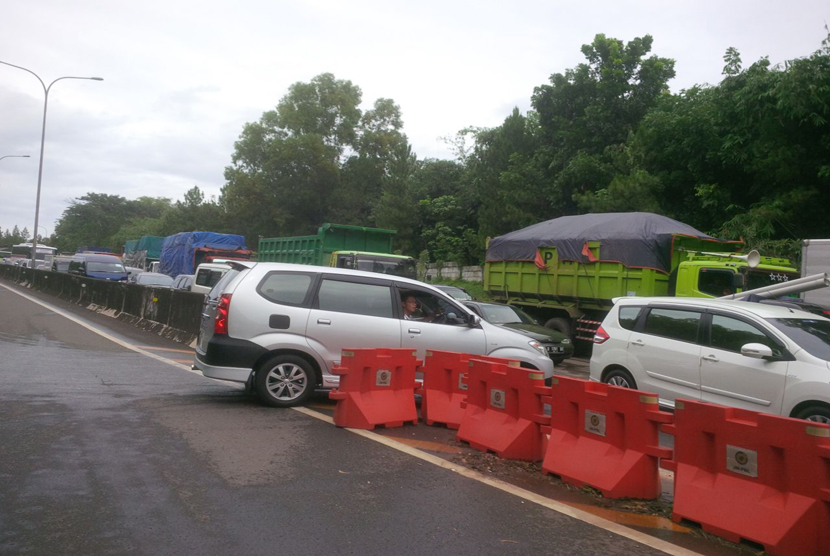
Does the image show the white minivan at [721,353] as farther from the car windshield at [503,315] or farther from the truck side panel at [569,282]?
the truck side panel at [569,282]

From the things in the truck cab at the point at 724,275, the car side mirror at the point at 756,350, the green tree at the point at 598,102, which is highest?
the green tree at the point at 598,102

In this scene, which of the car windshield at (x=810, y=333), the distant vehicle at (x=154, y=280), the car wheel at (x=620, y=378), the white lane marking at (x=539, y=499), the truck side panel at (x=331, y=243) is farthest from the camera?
the distant vehicle at (x=154, y=280)

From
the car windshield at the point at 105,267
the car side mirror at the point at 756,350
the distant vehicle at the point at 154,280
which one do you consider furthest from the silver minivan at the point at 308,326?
the car windshield at the point at 105,267

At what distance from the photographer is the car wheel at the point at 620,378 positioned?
31.3ft

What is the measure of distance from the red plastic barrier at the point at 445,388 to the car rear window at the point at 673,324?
2462 millimetres

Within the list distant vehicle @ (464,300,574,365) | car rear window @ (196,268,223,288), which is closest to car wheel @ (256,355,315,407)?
distant vehicle @ (464,300,574,365)

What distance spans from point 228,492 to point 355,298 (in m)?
4.09

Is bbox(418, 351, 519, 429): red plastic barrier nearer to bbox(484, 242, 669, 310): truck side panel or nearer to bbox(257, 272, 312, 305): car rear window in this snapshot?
bbox(257, 272, 312, 305): car rear window

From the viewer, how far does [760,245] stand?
1852 cm

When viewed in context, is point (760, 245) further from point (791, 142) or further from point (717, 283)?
point (717, 283)

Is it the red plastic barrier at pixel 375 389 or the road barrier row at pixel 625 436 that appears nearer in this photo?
the road barrier row at pixel 625 436

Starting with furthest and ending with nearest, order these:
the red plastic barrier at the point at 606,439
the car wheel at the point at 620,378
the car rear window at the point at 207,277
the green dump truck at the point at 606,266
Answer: the car rear window at the point at 207,277, the green dump truck at the point at 606,266, the car wheel at the point at 620,378, the red plastic barrier at the point at 606,439

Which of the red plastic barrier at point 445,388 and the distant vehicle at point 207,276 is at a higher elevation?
the distant vehicle at point 207,276

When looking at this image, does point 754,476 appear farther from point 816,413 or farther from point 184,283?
point 184,283
